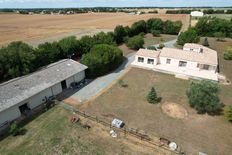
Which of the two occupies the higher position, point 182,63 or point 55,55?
point 55,55

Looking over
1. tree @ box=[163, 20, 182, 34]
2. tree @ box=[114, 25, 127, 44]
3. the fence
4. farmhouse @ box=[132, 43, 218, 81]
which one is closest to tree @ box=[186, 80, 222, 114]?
the fence

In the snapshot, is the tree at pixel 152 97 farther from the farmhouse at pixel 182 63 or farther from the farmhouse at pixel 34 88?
the farmhouse at pixel 34 88

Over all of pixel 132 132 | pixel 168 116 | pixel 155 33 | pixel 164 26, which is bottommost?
pixel 132 132

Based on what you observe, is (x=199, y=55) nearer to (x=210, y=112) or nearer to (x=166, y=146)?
(x=210, y=112)

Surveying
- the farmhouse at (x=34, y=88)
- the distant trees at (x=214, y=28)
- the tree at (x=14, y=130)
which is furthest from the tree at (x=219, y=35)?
the tree at (x=14, y=130)

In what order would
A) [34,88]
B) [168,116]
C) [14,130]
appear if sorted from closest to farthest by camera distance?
[14,130]
[168,116]
[34,88]

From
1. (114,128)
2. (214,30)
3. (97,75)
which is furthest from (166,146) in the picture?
(214,30)

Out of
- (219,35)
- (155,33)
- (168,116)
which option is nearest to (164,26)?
(155,33)

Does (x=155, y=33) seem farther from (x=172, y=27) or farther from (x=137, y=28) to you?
(x=172, y=27)
